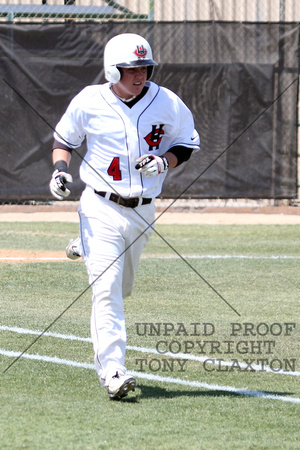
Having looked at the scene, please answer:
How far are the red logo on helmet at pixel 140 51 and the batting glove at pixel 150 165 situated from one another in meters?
0.56

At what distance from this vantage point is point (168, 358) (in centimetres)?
574

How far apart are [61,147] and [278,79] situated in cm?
1017

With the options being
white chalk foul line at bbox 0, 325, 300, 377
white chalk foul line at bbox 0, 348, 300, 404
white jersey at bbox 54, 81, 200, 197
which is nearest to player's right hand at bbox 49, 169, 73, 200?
white jersey at bbox 54, 81, 200, 197

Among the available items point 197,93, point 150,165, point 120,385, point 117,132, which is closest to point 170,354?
point 120,385

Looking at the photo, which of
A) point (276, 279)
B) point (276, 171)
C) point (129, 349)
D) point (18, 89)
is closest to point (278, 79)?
point (276, 171)

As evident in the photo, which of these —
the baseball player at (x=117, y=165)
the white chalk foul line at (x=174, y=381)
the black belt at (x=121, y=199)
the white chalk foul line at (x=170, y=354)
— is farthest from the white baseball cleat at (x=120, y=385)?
the white chalk foul line at (x=170, y=354)

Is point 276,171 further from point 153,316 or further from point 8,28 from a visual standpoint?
point 153,316

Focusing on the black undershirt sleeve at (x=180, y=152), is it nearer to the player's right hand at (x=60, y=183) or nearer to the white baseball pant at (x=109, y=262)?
Answer: the white baseball pant at (x=109, y=262)

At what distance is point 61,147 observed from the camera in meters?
5.22

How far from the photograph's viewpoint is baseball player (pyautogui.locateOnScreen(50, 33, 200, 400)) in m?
4.88

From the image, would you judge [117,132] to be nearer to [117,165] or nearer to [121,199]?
[117,165]

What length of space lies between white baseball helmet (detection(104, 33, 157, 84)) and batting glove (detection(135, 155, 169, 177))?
0.48 m

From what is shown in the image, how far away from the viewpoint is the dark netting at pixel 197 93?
14305mm

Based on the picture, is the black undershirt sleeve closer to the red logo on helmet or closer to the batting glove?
the batting glove
